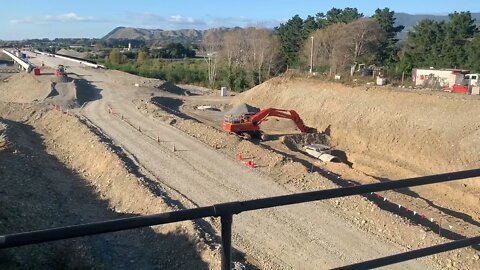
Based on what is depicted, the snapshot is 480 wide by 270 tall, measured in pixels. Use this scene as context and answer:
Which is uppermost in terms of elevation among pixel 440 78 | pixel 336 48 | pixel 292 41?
pixel 292 41

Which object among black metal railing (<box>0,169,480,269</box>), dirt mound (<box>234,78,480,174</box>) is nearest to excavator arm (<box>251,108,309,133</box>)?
dirt mound (<box>234,78,480,174</box>)

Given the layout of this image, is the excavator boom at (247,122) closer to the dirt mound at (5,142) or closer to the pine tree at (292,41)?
the dirt mound at (5,142)

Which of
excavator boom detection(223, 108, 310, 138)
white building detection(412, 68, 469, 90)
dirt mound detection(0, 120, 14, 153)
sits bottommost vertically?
dirt mound detection(0, 120, 14, 153)

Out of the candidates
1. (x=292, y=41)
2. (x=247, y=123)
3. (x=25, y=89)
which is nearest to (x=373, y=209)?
(x=247, y=123)

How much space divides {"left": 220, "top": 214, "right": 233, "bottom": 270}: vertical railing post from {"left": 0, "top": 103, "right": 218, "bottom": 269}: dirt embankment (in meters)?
7.53

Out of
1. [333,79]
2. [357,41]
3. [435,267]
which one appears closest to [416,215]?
[435,267]

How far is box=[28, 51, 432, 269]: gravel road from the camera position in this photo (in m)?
13.1

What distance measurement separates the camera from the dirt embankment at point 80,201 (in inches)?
475

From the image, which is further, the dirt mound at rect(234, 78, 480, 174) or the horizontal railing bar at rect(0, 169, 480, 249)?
the dirt mound at rect(234, 78, 480, 174)

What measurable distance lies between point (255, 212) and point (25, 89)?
4226 centimetres

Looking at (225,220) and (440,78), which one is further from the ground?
(225,220)

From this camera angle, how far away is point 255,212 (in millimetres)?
15383

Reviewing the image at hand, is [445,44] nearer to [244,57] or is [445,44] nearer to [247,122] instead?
[244,57]

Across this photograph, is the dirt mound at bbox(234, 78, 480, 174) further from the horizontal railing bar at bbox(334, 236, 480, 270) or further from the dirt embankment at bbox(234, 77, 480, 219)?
the horizontal railing bar at bbox(334, 236, 480, 270)
